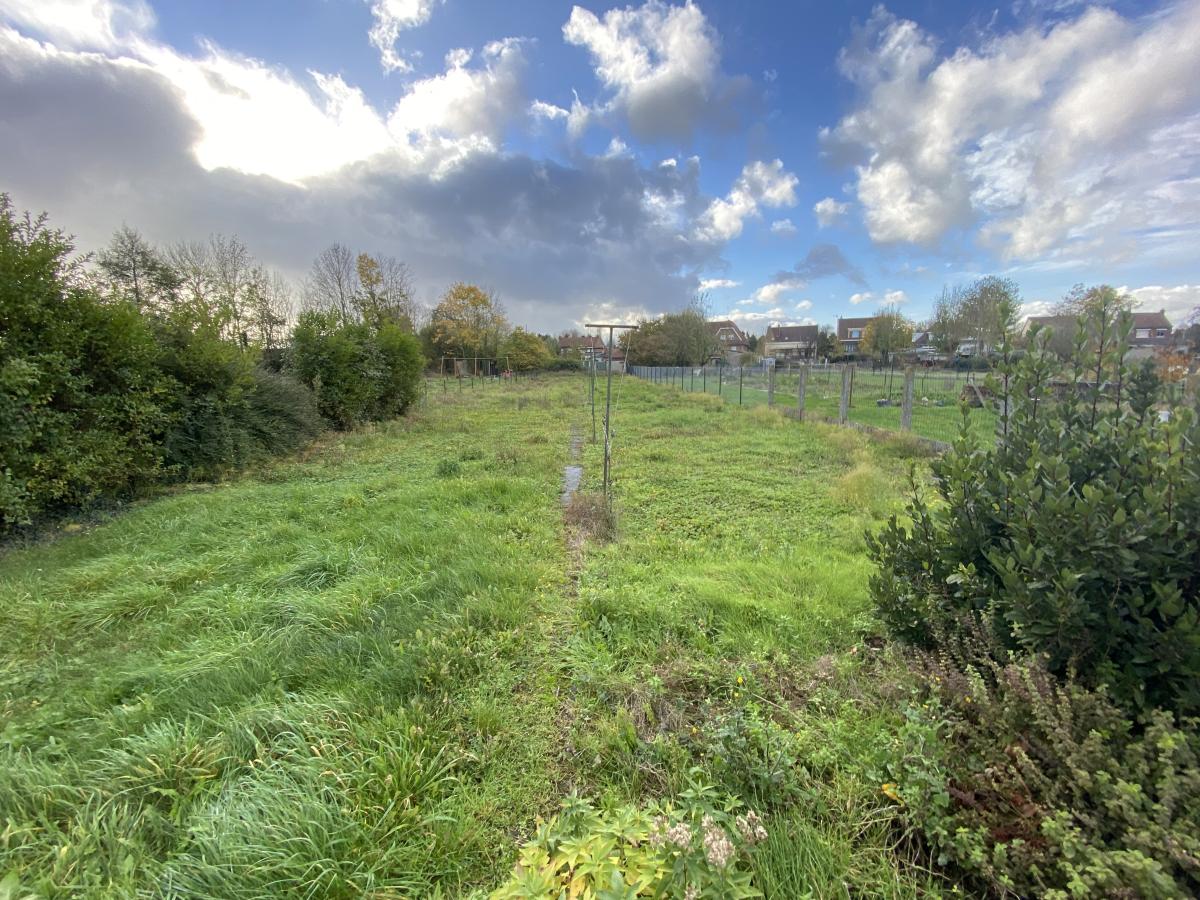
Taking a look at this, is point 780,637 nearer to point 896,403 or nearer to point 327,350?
point 327,350

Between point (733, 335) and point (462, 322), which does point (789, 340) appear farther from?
point (462, 322)

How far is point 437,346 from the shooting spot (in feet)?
111

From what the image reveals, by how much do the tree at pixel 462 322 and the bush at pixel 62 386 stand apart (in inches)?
1068

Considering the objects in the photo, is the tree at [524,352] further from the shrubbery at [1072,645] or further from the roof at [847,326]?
the roof at [847,326]

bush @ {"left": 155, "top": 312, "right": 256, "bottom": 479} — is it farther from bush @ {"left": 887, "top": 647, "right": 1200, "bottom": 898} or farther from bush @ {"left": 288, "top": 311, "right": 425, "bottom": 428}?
bush @ {"left": 887, "top": 647, "right": 1200, "bottom": 898}

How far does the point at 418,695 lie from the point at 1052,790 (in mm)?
2384

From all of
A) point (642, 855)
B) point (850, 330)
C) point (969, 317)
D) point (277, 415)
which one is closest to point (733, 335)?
point (850, 330)

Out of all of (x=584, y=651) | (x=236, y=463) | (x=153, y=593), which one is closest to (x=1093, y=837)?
(x=584, y=651)

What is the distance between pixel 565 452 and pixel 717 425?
455cm

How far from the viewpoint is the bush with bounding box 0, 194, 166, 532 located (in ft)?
15.0

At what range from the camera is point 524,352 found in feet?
126

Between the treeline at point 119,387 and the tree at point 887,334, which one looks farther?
the tree at point 887,334

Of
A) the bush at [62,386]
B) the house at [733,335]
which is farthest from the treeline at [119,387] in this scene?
the house at [733,335]

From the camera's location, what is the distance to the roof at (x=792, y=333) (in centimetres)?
6312
